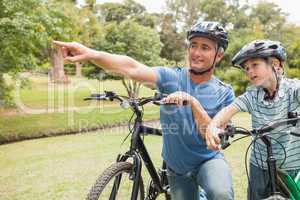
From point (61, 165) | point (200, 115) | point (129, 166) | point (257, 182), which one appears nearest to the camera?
point (200, 115)

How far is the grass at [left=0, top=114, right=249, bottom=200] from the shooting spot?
5.20 metres

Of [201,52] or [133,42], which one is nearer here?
[201,52]

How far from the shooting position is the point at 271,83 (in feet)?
7.87

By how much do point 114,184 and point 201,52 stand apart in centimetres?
106

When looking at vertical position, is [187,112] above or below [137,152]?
above

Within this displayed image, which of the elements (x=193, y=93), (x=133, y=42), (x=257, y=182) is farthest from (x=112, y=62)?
(x=133, y=42)

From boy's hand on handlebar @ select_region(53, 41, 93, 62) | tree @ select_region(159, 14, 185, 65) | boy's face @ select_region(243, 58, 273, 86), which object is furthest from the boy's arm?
tree @ select_region(159, 14, 185, 65)

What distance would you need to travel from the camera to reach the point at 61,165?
703 centimetres

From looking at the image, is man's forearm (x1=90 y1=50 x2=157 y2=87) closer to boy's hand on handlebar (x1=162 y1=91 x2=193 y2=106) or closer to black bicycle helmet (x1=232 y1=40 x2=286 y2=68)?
boy's hand on handlebar (x1=162 y1=91 x2=193 y2=106)

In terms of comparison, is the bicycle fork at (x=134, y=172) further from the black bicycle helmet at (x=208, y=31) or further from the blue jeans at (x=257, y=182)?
the black bicycle helmet at (x=208, y=31)

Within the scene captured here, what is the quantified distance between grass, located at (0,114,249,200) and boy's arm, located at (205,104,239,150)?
1.93 meters

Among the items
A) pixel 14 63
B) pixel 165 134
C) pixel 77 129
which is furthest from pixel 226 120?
pixel 77 129

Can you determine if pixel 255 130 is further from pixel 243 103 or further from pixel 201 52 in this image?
pixel 201 52

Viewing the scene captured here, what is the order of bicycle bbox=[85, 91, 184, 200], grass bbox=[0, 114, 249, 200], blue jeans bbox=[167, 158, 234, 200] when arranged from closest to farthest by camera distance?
1. blue jeans bbox=[167, 158, 234, 200]
2. bicycle bbox=[85, 91, 184, 200]
3. grass bbox=[0, 114, 249, 200]
